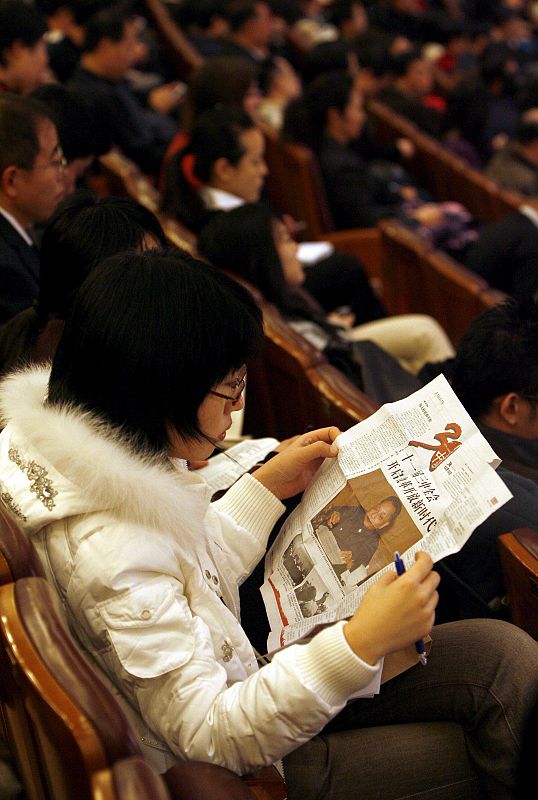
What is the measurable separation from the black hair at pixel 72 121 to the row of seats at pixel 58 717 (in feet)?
4.88

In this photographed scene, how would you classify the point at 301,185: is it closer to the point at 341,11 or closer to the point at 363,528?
the point at 363,528

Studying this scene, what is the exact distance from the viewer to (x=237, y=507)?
1.13 m

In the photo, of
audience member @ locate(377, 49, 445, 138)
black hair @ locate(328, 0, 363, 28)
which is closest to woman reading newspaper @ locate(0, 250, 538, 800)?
audience member @ locate(377, 49, 445, 138)

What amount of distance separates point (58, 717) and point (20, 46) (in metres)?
2.60

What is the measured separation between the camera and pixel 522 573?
1126mm

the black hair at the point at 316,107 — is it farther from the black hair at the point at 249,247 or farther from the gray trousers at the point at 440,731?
the gray trousers at the point at 440,731

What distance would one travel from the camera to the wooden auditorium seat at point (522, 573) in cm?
112

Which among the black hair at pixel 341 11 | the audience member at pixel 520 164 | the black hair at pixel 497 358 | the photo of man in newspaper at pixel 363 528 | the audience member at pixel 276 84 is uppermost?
the photo of man in newspaper at pixel 363 528

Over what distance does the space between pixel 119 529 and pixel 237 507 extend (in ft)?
0.96

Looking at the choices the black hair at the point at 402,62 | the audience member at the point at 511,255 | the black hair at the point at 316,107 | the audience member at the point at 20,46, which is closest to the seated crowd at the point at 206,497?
the audience member at the point at 20,46

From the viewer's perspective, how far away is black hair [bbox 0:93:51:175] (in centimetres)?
180

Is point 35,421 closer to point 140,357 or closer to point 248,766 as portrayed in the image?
point 140,357

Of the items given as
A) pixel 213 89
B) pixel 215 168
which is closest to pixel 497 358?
pixel 215 168

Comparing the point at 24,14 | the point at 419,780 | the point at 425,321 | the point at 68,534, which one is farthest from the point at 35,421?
the point at 24,14
